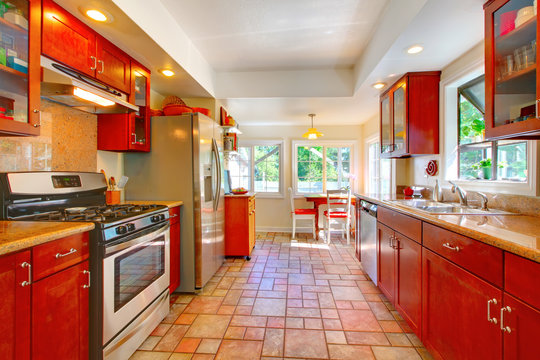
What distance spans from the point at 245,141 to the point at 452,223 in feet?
14.1

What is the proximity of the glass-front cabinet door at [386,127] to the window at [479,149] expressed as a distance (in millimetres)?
672

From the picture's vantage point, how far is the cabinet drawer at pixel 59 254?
103cm

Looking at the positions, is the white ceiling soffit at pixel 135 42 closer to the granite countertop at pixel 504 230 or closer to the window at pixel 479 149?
the granite countertop at pixel 504 230

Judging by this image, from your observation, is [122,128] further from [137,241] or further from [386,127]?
[386,127]

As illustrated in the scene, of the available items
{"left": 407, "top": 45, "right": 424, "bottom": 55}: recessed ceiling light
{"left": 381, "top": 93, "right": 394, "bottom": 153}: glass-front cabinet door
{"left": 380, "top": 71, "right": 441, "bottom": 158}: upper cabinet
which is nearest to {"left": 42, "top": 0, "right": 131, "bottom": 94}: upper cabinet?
{"left": 407, "top": 45, "right": 424, "bottom": 55}: recessed ceiling light

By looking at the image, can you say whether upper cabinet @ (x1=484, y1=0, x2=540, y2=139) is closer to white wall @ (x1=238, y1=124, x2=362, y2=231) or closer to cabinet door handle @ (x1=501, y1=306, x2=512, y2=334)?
cabinet door handle @ (x1=501, y1=306, x2=512, y2=334)

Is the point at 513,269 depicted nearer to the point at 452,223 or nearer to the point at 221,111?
the point at 452,223

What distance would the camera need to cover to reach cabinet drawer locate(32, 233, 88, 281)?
1.03m

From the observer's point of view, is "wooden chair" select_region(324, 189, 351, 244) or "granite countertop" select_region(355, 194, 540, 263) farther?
"wooden chair" select_region(324, 189, 351, 244)

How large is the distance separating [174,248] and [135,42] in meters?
1.71

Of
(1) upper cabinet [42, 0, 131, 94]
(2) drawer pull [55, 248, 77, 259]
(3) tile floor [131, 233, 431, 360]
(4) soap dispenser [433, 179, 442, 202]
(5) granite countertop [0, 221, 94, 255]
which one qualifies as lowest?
(3) tile floor [131, 233, 431, 360]

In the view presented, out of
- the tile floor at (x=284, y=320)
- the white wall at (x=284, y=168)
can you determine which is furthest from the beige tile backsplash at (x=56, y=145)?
the white wall at (x=284, y=168)

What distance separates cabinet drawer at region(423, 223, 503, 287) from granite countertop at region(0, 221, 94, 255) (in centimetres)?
180

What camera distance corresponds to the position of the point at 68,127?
1911 millimetres
